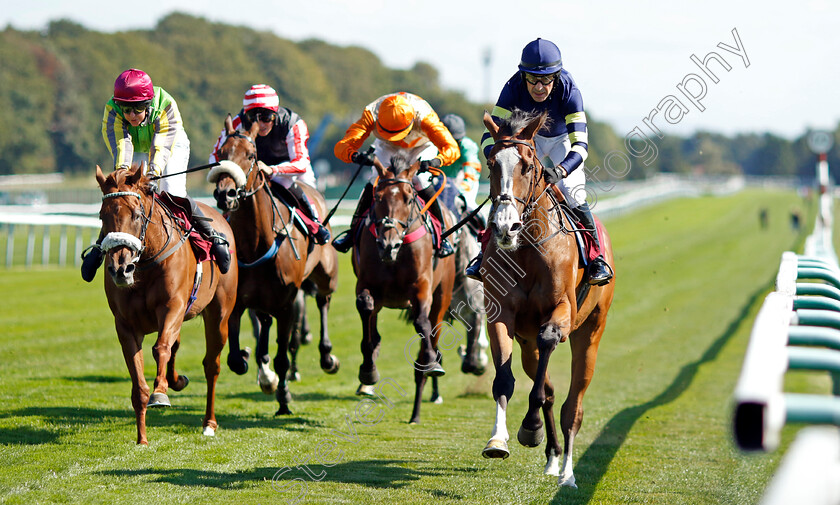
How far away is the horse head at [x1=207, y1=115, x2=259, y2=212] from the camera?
268 inches

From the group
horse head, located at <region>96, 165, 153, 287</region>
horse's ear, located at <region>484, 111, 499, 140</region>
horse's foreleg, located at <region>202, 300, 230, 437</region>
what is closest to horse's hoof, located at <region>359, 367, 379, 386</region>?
horse's foreleg, located at <region>202, 300, 230, 437</region>

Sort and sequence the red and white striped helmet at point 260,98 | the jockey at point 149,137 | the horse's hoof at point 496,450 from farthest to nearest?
the red and white striped helmet at point 260,98 → the jockey at point 149,137 → the horse's hoof at point 496,450

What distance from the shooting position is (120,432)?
258 inches

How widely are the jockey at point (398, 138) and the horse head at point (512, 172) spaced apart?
2.08 meters

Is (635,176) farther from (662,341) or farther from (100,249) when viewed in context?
(100,249)

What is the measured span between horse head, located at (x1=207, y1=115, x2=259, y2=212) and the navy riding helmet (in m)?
2.40

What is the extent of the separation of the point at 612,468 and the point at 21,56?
55.1 meters

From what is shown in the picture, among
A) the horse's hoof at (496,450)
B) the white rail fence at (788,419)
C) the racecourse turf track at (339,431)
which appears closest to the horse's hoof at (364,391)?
the racecourse turf track at (339,431)

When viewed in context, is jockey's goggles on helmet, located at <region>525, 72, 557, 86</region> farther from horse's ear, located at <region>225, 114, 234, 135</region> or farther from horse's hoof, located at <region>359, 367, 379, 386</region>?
horse's hoof, located at <region>359, 367, 379, 386</region>

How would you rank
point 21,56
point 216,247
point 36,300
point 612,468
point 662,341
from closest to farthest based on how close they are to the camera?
point 612,468 → point 216,247 → point 36,300 → point 662,341 → point 21,56

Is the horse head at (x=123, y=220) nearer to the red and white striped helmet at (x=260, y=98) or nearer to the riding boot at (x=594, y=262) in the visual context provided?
the red and white striped helmet at (x=260, y=98)

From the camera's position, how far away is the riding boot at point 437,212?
793cm

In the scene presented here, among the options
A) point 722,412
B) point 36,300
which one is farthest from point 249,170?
point 36,300

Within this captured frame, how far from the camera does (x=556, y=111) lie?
6.17 metres
